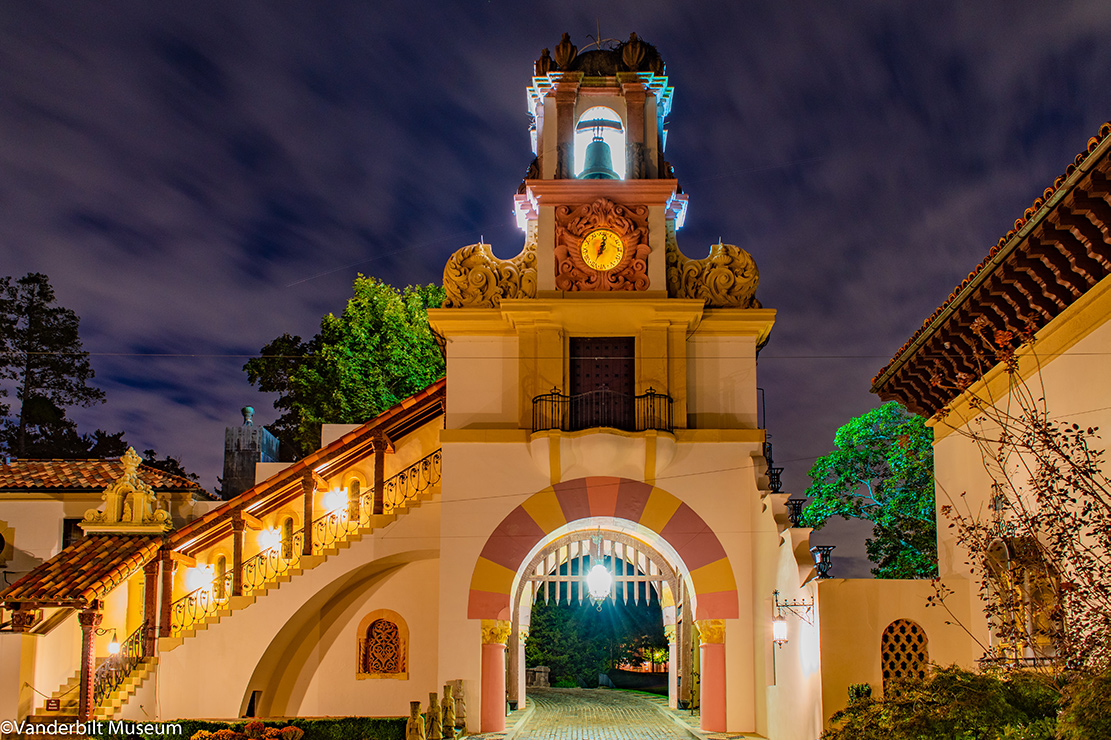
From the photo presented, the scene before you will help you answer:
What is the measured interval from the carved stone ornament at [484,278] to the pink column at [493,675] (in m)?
6.32

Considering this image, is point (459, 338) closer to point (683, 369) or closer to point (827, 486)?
point (683, 369)

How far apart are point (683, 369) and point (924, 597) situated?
21.4 feet

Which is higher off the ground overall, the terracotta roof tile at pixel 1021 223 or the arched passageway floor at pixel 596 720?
the terracotta roof tile at pixel 1021 223

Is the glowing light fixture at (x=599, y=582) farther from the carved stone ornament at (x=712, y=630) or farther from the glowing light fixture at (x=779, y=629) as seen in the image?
the glowing light fixture at (x=779, y=629)

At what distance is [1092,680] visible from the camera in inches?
A: 281

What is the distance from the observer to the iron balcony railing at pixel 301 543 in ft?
66.8

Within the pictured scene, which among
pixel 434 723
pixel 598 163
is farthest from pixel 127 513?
pixel 598 163

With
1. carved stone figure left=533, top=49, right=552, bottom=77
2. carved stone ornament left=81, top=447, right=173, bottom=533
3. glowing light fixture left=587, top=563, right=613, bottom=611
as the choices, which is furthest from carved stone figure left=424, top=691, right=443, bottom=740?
carved stone figure left=533, top=49, right=552, bottom=77

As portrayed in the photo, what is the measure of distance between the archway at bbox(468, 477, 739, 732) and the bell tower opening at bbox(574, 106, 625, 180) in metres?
6.54

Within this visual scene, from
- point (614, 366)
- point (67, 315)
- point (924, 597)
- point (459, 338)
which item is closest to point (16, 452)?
point (67, 315)

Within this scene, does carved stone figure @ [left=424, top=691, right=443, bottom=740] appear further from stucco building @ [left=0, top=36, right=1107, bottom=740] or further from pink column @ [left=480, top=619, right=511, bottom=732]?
pink column @ [left=480, top=619, right=511, bottom=732]

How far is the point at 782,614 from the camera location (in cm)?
1673

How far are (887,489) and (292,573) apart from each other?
18.0 m

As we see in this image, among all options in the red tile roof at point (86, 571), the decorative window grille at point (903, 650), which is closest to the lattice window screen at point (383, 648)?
the red tile roof at point (86, 571)
